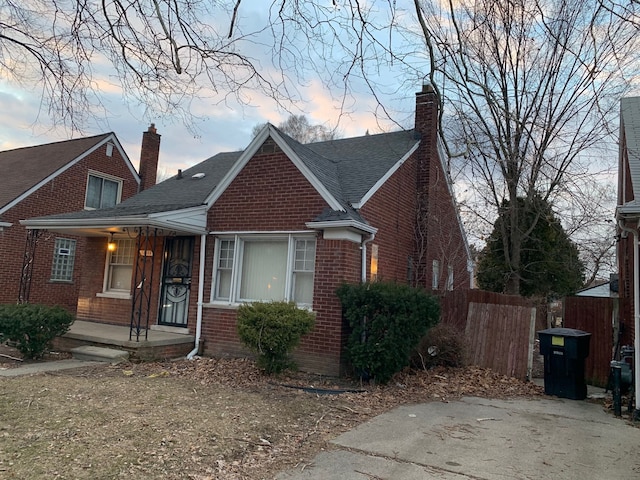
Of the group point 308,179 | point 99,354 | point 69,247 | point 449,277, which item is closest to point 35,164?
point 69,247

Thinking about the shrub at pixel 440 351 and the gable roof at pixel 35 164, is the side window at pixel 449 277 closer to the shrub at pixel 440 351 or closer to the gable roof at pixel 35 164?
the shrub at pixel 440 351

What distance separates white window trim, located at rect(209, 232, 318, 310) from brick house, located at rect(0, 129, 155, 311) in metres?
7.56

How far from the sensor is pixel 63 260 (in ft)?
58.4

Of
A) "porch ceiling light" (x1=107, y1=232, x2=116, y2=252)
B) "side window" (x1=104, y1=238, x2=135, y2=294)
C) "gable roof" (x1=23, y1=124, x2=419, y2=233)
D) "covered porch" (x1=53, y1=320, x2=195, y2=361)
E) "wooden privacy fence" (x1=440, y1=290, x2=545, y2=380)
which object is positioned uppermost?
"gable roof" (x1=23, y1=124, x2=419, y2=233)

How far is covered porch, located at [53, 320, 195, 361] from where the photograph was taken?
30.4ft

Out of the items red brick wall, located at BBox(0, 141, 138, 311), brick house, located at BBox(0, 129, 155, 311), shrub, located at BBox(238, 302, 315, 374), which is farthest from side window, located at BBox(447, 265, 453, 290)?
red brick wall, located at BBox(0, 141, 138, 311)

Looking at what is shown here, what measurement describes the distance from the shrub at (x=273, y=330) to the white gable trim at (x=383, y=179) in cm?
279

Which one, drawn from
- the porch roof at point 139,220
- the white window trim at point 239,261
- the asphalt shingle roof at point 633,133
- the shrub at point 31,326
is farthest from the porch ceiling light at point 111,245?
the asphalt shingle roof at point 633,133

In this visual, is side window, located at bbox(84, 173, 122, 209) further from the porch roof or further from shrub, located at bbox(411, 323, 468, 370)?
shrub, located at bbox(411, 323, 468, 370)

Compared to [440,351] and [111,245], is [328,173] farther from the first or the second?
[111,245]

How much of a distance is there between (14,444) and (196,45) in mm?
4303

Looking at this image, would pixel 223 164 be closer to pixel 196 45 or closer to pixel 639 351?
pixel 196 45

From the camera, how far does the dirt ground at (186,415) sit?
169 inches

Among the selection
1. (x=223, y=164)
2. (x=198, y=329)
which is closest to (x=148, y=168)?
(x=223, y=164)
